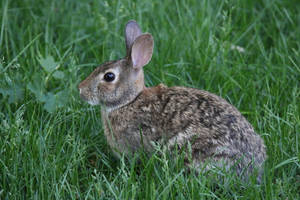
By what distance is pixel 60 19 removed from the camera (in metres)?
6.62

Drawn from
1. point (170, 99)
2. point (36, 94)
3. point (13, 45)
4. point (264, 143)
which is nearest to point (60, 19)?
point (13, 45)

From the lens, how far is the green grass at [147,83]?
13.5 ft

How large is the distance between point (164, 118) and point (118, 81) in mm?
605

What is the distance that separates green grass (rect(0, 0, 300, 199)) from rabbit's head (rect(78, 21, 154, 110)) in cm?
25

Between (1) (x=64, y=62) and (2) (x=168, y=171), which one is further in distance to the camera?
(1) (x=64, y=62)

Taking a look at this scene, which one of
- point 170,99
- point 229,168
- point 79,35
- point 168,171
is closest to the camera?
point 168,171

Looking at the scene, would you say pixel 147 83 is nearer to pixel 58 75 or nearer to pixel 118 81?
pixel 118 81

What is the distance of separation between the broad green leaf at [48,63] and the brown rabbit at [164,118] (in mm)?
578

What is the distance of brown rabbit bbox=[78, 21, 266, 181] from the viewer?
4.39 m

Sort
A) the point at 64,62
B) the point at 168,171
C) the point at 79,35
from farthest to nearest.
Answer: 1. the point at 79,35
2. the point at 64,62
3. the point at 168,171

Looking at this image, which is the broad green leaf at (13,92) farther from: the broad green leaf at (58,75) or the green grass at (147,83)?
the broad green leaf at (58,75)

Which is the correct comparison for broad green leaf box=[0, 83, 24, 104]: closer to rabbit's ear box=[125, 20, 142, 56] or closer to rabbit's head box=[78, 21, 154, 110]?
rabbit's head box=[78, 21, 154, 110]

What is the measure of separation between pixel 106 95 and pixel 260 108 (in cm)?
Answer: 150

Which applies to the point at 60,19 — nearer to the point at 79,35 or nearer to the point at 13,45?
the point at 79,35
